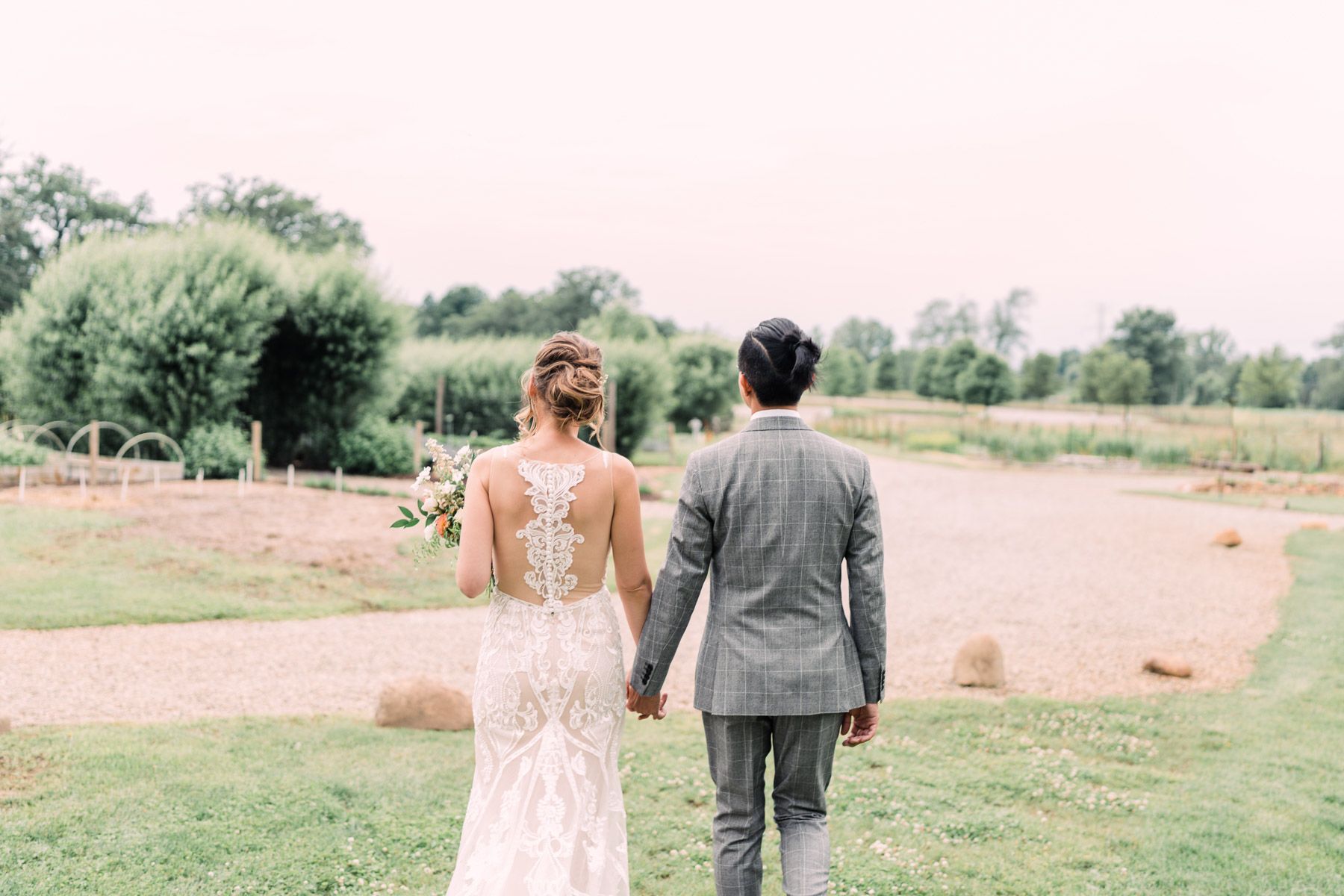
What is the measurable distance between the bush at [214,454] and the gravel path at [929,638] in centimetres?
1014

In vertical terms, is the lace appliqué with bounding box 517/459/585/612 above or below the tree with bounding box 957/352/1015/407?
below

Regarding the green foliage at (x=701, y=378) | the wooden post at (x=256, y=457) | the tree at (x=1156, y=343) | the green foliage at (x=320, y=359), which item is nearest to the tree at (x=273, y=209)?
the green foliage at (x=701, y=378)

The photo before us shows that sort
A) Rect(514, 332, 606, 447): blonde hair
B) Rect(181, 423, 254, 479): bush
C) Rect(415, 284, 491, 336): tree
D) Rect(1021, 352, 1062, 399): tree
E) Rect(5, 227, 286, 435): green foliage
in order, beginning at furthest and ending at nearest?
Rect(415, 284, 491, 336): tree
Rect(1021, 352, 1062, 399): tree
Rect(5, 227, 286, 435): green foliage
Rect(181, 423, 254, 479): bush
Rect(514, 332, 606, 447): blonde hair

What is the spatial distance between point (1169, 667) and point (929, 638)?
197 centimetres

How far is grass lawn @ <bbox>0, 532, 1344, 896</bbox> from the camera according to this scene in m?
3.85

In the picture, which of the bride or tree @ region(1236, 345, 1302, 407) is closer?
the bride

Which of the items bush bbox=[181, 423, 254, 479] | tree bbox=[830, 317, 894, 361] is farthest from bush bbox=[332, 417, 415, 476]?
tree bbox=[830, 317, 894, 361]

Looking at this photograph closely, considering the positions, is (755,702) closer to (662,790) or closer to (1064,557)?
(662,790)

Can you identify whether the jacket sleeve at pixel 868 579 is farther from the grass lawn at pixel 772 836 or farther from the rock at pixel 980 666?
the rock at pixel 980 666

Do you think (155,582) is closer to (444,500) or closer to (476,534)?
(444,500)

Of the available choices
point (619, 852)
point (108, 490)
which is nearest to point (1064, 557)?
point (619, 852)

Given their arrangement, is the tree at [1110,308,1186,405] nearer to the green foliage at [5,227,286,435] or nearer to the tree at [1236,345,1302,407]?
the tree at [1236,345,1302,407]

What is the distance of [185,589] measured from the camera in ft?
30.3

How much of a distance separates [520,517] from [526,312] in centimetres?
5317
